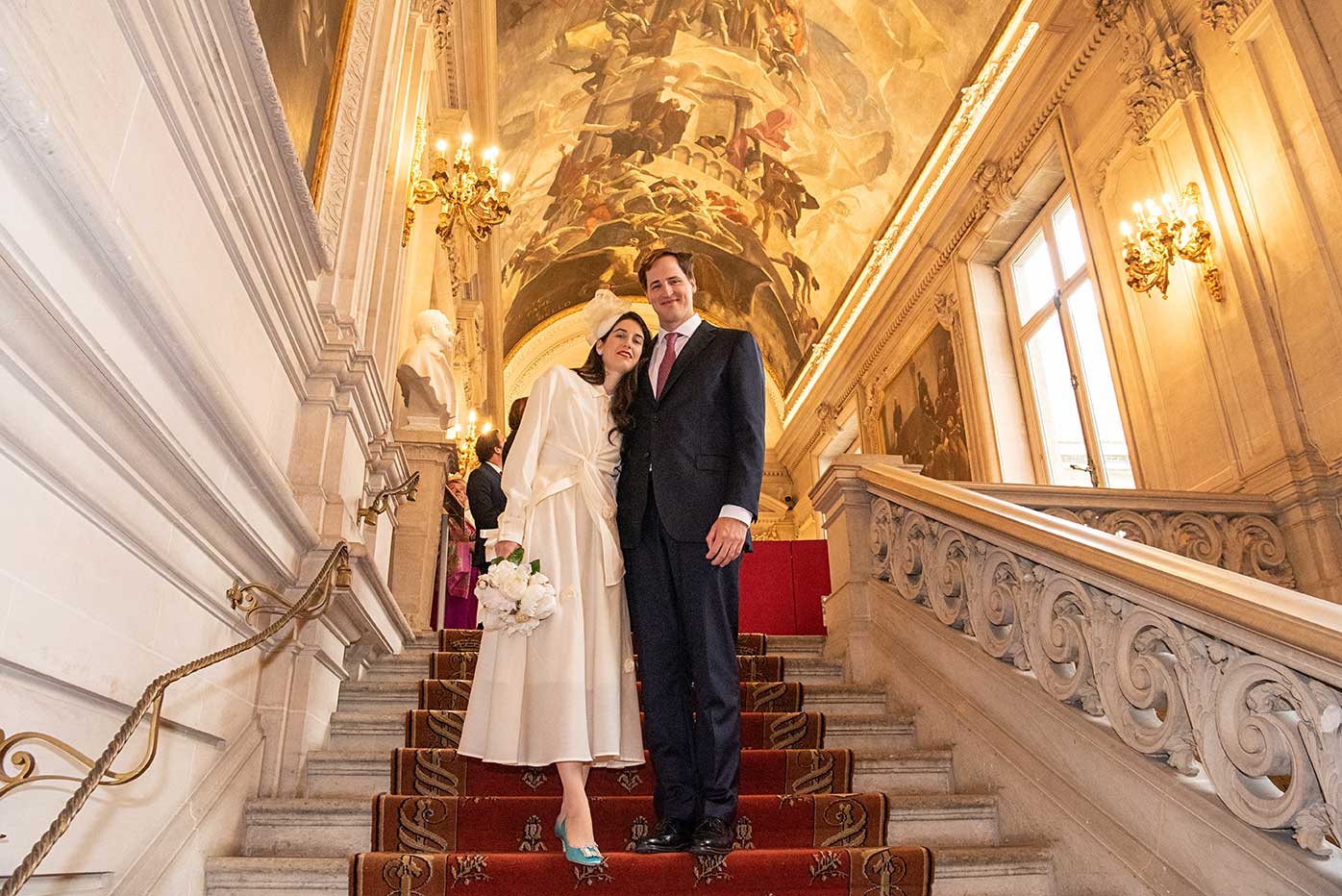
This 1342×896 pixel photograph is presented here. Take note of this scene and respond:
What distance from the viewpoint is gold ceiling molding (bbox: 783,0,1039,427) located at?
33.6ft

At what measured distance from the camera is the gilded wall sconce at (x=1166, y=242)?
282 inches

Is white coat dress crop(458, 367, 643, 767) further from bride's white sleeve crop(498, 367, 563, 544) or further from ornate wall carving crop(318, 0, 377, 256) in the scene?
ornate wall carving crop(318, 0, 377, 256)

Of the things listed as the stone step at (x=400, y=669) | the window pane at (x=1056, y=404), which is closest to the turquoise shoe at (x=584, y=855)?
the stone step at (x=400, y=669)

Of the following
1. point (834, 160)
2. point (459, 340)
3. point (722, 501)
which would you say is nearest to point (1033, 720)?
point (722, 501)

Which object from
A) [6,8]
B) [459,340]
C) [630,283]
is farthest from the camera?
[630,283]

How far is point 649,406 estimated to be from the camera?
10.4 ft

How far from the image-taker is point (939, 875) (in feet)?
9.52

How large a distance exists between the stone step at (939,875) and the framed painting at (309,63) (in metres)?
2.60

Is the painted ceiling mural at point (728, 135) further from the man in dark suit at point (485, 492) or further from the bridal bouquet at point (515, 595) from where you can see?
Result: the bridal bouquet at point (515, 595)

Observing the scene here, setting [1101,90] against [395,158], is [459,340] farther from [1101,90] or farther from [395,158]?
[1101,90]

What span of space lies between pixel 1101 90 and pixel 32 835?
9.46 meters

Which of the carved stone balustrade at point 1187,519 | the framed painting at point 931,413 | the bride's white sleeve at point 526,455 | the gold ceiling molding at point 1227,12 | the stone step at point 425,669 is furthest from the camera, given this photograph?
the framed painting at point 931,413

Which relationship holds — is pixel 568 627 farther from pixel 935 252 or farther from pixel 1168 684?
pixel 935 252

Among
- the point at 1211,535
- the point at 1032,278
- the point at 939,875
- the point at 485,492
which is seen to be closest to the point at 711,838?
the point at 939,875
